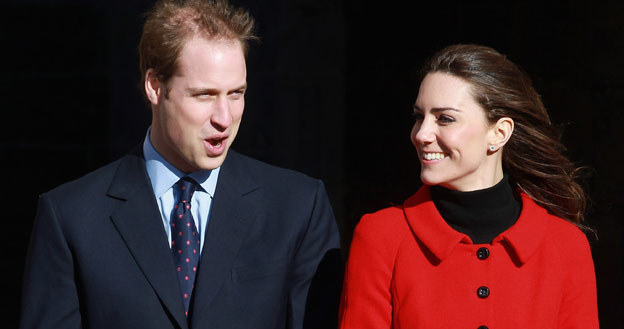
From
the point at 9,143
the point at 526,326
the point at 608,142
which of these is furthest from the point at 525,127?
the point at 9,143

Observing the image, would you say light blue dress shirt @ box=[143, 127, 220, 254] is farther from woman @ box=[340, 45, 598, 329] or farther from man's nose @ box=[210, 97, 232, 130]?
woman @ box=[340, 45, 598, 329]

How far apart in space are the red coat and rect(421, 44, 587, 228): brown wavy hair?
0.62 ft

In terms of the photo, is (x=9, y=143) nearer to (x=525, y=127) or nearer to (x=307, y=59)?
(x=307, y=59)

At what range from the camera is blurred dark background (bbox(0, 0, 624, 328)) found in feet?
15.2

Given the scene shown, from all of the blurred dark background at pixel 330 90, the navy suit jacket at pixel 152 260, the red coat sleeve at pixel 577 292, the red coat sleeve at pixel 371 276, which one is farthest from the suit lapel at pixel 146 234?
the blurred dark background at pixel 330 90

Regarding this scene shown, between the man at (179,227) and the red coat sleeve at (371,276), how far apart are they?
22 cm

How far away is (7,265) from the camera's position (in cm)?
552

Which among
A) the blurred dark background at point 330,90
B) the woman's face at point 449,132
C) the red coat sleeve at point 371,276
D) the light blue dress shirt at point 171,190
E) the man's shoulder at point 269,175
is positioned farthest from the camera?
the blurred dark background at point 330,90

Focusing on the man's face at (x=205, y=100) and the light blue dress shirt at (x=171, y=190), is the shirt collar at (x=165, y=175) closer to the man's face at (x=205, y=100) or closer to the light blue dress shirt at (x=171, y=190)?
the light blue dress shirt at (x=171, y=190)

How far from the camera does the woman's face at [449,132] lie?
3.37 m

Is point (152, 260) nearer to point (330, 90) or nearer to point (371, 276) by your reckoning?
point (371, 276)

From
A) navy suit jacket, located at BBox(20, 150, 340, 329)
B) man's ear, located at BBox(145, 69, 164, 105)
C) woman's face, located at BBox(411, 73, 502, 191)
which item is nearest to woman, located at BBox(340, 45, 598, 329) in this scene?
woman's face, located at BBox(411, 73, 502, 191)

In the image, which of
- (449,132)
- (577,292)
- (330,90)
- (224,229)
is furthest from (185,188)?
(330,90)

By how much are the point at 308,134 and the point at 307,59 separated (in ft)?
1.25
